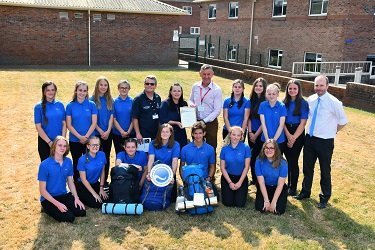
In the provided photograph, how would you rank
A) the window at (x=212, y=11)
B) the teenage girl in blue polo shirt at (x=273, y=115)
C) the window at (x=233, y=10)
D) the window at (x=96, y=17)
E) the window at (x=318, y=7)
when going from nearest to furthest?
the teenage girl in blue polo shirt at (x=273, y=115)
the window at (x=318, y=7)
the window at (x=96, y=17)
the window at (x=233, y=10)
the window at (x=212, y=11)

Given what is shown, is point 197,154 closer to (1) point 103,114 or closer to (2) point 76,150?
(1) point 103,114

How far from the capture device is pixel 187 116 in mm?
5988

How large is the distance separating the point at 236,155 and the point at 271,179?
612 mm

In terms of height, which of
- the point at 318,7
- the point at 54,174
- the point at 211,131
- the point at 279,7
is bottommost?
the point at 54,174

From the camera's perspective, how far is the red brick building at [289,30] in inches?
789

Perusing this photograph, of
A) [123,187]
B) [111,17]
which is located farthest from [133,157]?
[111,17]

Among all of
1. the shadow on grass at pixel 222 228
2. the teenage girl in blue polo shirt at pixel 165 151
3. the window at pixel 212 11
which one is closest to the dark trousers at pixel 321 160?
the shadow on grass at pixel 222 228

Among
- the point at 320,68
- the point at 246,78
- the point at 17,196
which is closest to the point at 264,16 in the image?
the point at 320,68

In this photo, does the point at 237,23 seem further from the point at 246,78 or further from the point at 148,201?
the point at 148,201

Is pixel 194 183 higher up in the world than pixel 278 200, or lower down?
higher up

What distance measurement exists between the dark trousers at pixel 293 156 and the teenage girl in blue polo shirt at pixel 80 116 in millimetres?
3002

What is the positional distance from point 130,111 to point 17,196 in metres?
2.15

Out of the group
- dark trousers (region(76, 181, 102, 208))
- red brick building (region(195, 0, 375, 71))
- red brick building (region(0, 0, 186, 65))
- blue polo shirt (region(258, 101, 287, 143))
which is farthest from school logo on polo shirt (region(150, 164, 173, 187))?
red brick building (region(0, 0, 186, 65))

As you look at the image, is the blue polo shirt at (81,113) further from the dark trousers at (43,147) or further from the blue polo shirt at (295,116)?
the blue polo shirt at (295,116)
